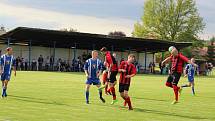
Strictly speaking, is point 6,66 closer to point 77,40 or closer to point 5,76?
point 5,76

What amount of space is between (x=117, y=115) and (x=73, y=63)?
4162 cm

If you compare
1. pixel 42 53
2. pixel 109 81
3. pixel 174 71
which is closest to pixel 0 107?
pixel 109 81

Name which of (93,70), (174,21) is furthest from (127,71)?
(174,21)

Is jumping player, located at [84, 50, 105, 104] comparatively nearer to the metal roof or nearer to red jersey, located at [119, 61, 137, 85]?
red jersey, located at [119, 61, 137, 85]

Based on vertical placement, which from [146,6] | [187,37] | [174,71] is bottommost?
[174,71]

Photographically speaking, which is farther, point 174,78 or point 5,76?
point 5,76

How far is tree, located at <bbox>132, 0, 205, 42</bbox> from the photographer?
289 ft

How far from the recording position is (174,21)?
290ft

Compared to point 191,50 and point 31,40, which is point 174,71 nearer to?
point 31,40

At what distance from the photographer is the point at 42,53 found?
5728 centimetres

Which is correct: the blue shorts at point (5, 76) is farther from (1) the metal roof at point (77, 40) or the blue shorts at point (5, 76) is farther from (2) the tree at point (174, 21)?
(2) the tree at point (174, 21)

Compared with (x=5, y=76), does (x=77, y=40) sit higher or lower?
higher

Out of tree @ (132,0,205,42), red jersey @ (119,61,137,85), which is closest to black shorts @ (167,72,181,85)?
red jersey @ (119,61,137,85)

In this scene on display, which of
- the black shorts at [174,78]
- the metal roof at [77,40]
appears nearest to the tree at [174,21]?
the metal roof at [77,40]
